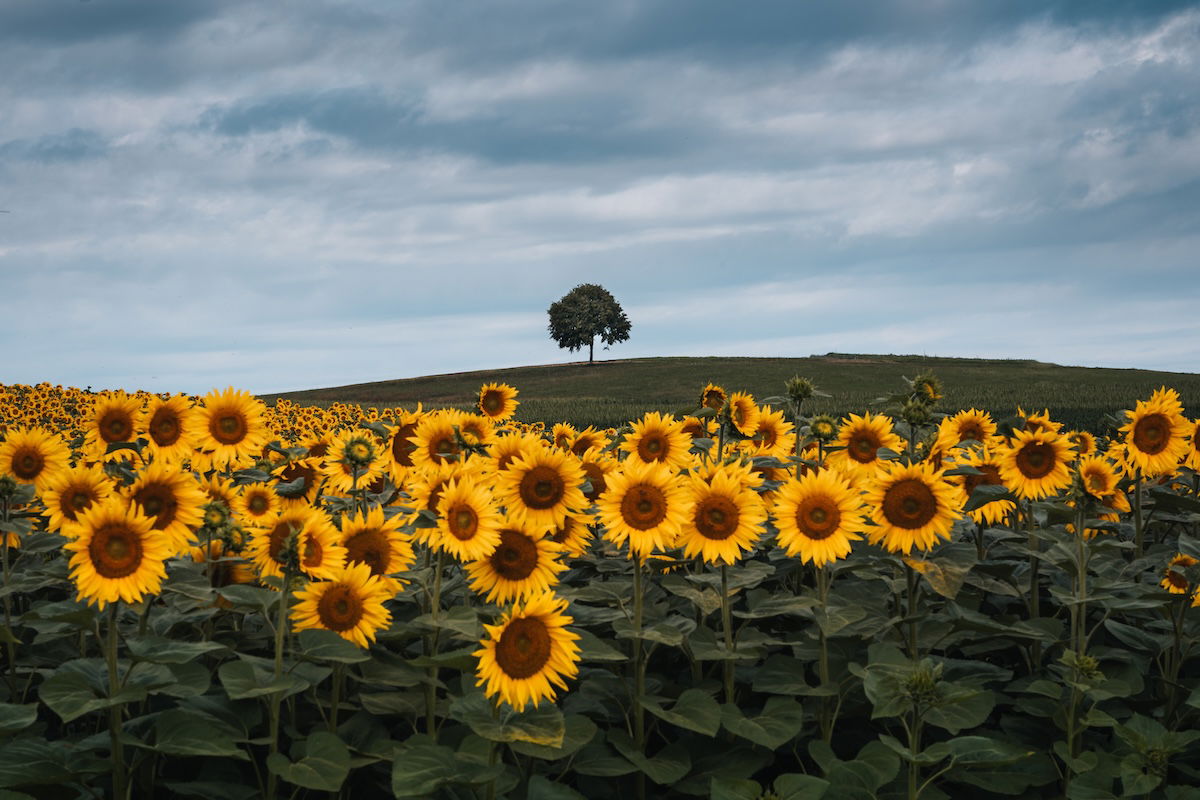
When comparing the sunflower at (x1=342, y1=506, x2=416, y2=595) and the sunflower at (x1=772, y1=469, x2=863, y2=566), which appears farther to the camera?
the sunflower at (x1=772, y1=469, x2=863, y2=566)

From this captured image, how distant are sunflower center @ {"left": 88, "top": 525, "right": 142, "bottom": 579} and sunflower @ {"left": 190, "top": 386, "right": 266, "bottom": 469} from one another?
1.78 meters

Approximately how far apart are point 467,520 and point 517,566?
304 mm

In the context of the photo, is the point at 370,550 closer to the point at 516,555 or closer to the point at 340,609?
the point at 340,609

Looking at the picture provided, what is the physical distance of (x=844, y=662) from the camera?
184 inches

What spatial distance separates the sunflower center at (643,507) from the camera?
405cm

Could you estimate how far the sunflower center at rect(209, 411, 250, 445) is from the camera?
5418 mm

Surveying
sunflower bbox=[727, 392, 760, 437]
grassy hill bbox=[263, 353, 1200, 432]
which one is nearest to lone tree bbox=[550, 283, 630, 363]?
grassy hill bbox=[263, 353, 1200, 432]

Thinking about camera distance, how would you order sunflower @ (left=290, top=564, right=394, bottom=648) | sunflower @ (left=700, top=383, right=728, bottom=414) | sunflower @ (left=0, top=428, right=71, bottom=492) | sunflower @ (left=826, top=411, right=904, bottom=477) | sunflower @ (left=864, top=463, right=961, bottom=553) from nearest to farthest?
sunflower @ (left=290, top=564, right=394, bottom=648) < sunflower @ (left=864, top=463, right=961, bottom=553) < sunflower @ (left=0, top=428, right=71, bottom=492) < sunflower @ (left=826, top=411, right=904, bottom=477) < sunflower @ (left=700, top=383, right=728, bottom=414)

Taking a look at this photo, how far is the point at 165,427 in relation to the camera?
528 cm

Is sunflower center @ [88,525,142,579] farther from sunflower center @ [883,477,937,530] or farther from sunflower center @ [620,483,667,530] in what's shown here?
sunflower center @ [883,477,937,530]

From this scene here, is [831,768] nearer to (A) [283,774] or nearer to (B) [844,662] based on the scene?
(B) [844,662]

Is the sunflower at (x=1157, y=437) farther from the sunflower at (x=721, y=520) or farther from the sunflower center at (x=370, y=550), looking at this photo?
the sunflower center at (x=370, y=550)

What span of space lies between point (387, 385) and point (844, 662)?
9094 cm

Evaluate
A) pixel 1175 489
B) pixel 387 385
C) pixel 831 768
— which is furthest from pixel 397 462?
pixel 387 385
